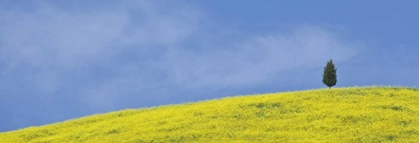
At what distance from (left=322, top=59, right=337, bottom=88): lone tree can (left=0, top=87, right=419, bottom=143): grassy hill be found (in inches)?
35.0

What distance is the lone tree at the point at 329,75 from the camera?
1673 inches

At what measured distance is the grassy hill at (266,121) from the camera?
34.6 m

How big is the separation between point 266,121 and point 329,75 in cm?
758

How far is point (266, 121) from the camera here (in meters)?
37.2

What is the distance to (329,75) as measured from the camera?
43.0 meters

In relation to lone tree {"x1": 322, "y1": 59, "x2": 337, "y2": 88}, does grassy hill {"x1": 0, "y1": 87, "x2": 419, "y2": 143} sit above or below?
below

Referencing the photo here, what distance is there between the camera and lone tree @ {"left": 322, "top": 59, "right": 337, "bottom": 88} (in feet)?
Result: 139

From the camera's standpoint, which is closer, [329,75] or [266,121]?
[266,121]

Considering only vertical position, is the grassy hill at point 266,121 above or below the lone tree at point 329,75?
below

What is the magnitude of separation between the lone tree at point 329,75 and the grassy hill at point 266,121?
888 millimetres

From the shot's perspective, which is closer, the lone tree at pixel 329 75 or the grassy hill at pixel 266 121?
the grassy hill at pixel 266 121

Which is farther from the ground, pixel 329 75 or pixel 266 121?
pixel 329 75

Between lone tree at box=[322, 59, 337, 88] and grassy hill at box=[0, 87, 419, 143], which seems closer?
grassy hill at box=[0, 87, 419, 143]

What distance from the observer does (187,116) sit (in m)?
40.5
